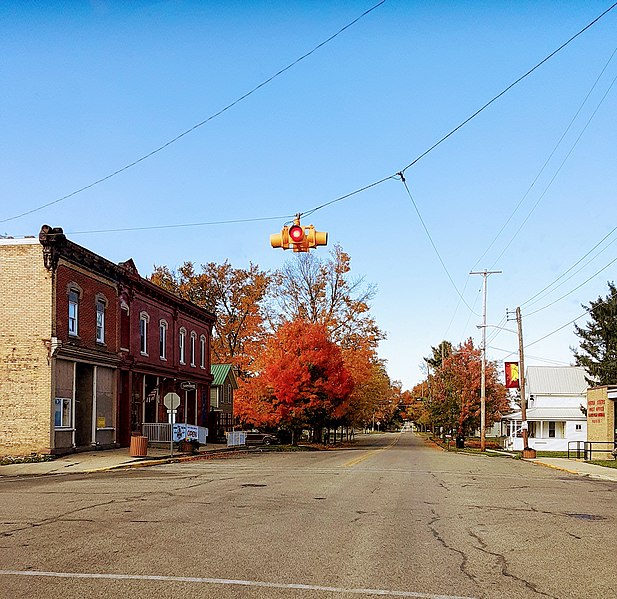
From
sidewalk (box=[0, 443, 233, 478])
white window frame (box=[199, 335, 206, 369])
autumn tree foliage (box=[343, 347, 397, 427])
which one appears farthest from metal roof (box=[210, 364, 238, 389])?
sidewalk (box=[0, 443, 233, 478])

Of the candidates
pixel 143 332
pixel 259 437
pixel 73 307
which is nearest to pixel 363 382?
pixel 259 437

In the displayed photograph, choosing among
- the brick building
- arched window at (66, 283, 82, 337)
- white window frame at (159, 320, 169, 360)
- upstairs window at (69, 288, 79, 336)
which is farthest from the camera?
white window frame at (159, 320, 169, 360)

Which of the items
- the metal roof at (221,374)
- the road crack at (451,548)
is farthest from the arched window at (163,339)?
the road crack at (451,548)

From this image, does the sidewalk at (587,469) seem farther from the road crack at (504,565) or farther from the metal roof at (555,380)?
the metal roof at (555,380)

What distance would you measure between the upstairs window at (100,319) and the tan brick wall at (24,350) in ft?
17.2

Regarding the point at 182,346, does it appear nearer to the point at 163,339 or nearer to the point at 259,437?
the point at 163,339

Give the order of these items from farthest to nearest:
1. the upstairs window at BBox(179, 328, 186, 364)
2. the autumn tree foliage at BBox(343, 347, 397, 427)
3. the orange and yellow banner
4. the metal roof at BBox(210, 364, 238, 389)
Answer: the metal roof at BBox(210, 364, 238, 389)
the autumn tree foliage at BBox(343, 347, 397, 427)
the upstairs window at BBox(179, 328, 186, 364)
the orange and yellow banner

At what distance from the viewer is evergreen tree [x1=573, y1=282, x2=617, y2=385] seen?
76750 millimetres

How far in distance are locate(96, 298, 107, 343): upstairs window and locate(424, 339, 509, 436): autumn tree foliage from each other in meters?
37.4

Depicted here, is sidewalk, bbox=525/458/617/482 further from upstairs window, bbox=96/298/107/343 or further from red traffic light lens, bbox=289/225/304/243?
upstairs window, bbox=96/298/107/343

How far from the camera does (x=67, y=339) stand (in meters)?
32.9

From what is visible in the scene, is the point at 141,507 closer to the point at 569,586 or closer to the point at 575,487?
the point at 569,586

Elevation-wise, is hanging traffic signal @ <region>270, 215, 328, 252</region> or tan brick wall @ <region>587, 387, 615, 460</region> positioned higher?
hanging traffic signal @ <region>270, 215, 328, 252</region>

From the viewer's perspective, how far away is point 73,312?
34094mm
